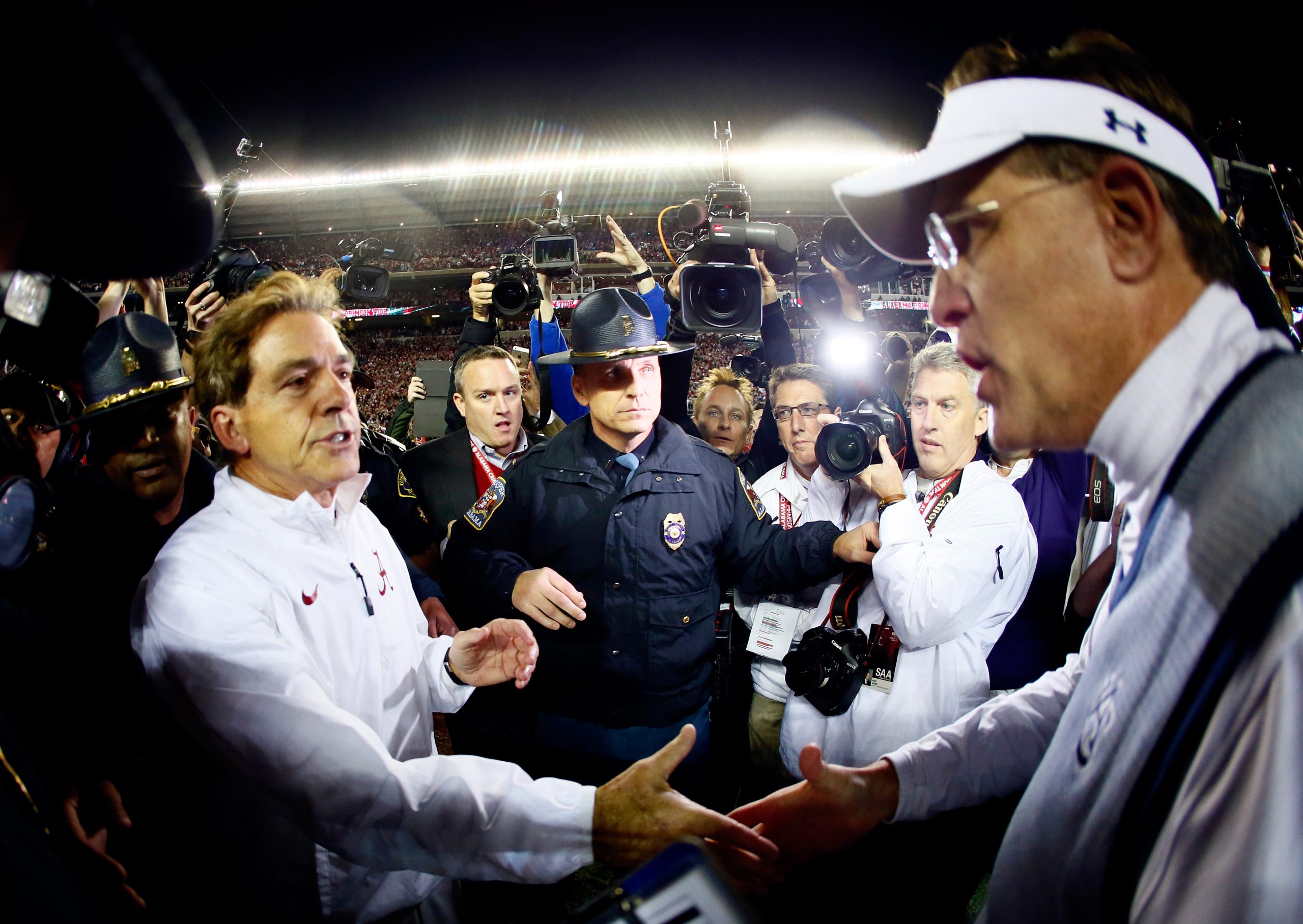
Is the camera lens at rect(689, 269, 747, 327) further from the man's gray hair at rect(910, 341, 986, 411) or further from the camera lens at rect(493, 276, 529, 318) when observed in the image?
the camera lens at rect(493, 276, 529, 318)

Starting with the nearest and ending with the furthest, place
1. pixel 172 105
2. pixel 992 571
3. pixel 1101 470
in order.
→ pixel 172 105 → pixel 992 571 → pixel 1101 470

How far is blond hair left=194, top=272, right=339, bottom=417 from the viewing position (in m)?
1.78

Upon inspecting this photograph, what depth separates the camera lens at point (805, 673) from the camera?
2582 millimetres

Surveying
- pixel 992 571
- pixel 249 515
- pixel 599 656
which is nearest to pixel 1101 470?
pixel 992 571

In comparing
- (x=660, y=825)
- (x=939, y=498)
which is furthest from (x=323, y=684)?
(x=939, y=498)

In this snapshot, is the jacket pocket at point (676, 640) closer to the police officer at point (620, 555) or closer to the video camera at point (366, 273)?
the police officer at point (620, 555)

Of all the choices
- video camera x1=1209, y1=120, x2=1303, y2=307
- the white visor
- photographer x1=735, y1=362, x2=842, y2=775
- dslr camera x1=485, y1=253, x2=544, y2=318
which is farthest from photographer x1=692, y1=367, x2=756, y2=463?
the white visor

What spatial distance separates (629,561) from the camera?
273 cm

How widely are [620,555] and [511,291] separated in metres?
2.99

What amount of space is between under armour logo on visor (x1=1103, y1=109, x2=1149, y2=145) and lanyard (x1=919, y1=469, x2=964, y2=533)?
181 cm

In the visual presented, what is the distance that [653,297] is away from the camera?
14.6ft

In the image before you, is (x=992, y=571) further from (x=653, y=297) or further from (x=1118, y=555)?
(x=653, y=297)

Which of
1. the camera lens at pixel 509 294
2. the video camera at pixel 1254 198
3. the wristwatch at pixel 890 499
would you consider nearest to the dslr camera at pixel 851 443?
the wristwatch at pixel 890 499

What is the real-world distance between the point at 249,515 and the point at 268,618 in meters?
0.30
